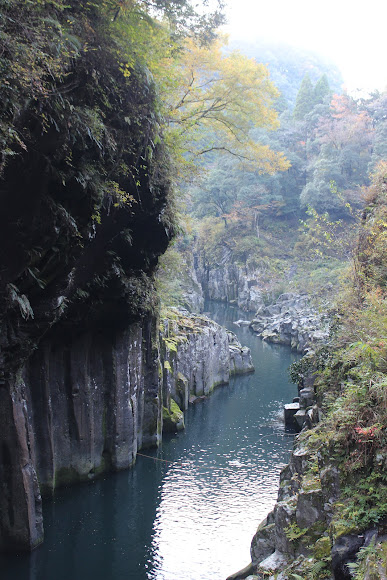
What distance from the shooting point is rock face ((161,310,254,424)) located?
75.7 ft

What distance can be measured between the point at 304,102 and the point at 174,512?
61162mm

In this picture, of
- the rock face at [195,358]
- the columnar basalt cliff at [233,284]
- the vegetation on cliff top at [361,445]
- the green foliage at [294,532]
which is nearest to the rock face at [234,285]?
the columnar basalt cliff at [233,284]

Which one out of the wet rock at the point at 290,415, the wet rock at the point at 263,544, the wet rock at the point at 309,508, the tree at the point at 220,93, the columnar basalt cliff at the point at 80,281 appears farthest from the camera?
the wet rock at the point at 290,415

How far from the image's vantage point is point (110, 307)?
52.6 feet

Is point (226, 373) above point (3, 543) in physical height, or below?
above

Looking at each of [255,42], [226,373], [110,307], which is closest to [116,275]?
[110,307]

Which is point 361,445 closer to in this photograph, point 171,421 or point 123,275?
point 123,275

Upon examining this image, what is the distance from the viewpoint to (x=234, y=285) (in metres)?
60.1

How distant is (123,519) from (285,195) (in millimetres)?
53000

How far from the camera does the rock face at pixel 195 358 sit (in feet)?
75.7

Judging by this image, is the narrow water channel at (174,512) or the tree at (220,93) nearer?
the narrow water channel at (174,512)

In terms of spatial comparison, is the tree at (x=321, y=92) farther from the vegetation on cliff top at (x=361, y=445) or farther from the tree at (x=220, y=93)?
the vegetation on cliff top at (x=361, y=445)

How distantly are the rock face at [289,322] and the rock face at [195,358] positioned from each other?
627 cm

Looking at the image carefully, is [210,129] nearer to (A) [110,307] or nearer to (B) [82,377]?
(A) [110,307]
